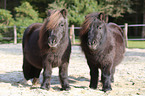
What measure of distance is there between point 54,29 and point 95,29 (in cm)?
84

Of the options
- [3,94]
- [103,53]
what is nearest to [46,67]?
[3,94]

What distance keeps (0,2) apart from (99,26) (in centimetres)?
3331

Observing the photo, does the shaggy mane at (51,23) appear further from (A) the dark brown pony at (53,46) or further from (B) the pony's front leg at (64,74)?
(B) the pony's front leg at (64,74)

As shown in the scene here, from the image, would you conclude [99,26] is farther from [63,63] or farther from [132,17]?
[132,17]

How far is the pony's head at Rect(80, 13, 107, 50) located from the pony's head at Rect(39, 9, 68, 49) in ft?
1.59

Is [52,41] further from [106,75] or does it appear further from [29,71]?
[29,71]

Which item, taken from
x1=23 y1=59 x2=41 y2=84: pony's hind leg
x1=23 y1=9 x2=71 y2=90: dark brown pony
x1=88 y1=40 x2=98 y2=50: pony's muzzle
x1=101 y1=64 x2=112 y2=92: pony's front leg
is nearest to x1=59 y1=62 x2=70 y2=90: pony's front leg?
x1=23 y1=9 x2=71 y2=90: dark brown pony

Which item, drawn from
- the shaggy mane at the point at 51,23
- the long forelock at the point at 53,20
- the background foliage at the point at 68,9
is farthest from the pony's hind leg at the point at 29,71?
the background foliage at the point at 68,9

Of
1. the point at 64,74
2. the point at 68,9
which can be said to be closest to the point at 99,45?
the point at 64,74

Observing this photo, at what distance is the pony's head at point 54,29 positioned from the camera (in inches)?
138

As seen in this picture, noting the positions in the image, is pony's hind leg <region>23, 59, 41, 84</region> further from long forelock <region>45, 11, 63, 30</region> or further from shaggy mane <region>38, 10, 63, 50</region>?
long forelock <region>45, 11, 63, 30</region>

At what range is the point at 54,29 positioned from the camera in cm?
361

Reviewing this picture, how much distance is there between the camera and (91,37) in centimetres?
367

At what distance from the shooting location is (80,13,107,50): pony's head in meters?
3.64
